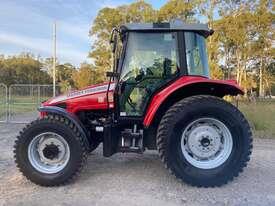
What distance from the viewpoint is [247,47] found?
40.3 meters

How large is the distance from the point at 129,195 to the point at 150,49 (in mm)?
2253

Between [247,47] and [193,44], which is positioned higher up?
[247,47]

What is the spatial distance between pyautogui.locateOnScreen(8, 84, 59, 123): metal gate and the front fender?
1187 centimetres

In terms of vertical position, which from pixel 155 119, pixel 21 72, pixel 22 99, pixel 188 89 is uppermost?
pixel 21 72

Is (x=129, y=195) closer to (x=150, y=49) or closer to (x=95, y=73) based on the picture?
(x=150, y=49)

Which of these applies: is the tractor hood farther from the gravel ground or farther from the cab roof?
the gravel ground

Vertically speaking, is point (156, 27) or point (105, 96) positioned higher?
point (156, 27)

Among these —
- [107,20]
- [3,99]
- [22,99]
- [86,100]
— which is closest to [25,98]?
[22,99]

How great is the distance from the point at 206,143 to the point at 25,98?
43.3ft


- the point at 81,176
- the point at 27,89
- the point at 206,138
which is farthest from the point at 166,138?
the point at 27,89

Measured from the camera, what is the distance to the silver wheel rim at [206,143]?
5.87m

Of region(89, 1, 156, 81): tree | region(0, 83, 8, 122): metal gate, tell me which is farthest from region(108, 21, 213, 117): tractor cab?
region(89, 1, 156, 81): tree

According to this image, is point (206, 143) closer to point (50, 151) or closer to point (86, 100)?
point (86, 100)

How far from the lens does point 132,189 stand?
18.4 feet
